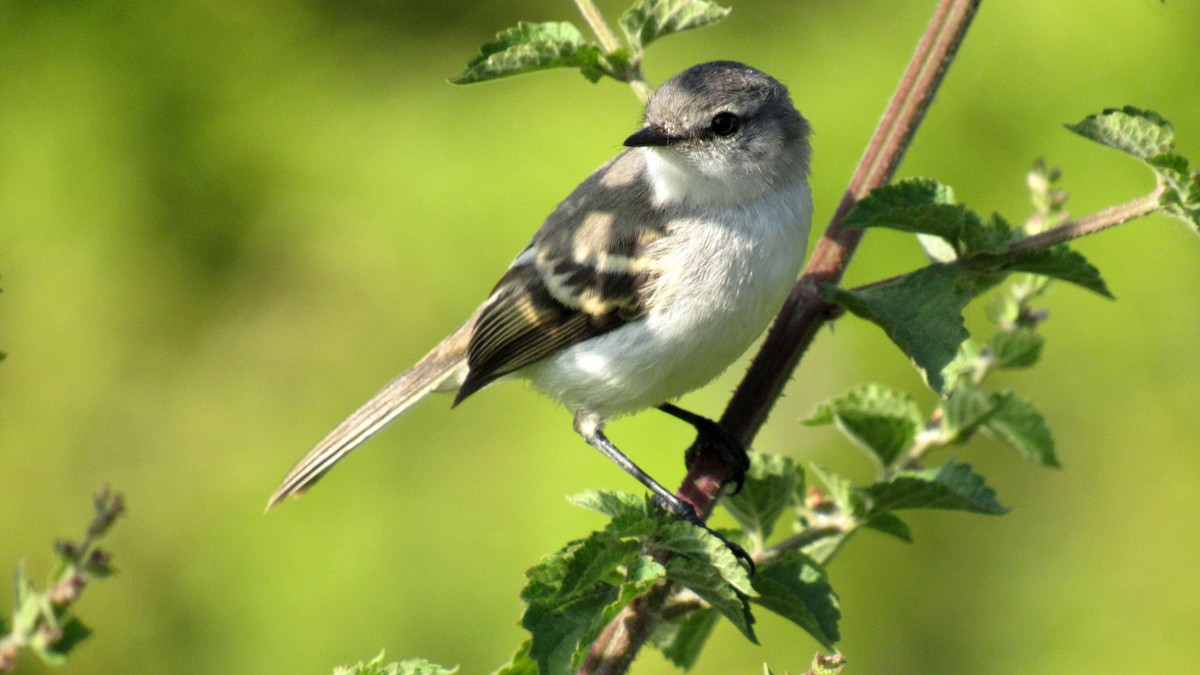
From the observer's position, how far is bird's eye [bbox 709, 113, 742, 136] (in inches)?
102

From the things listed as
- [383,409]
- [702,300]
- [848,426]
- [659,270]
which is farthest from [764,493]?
[383,409]

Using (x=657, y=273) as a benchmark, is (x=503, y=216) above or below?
above

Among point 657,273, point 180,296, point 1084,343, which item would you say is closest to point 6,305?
point 180,296

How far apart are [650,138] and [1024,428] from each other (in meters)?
0.91

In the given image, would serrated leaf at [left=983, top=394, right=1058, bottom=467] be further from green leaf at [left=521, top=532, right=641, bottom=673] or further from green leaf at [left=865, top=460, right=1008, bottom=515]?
green leaf at [left=521, top=532, right=641, bottom=673]

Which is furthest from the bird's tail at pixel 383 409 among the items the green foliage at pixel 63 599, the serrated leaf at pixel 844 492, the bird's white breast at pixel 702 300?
the green foliage at pixel 63 599

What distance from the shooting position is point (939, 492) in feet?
6.08

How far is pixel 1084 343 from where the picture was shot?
357 cm

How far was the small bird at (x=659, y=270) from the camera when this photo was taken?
2418 millimetres

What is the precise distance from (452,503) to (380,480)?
0.24 meters

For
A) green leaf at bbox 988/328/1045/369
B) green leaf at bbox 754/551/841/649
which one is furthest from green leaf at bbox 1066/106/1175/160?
green leaf at bbox 754/551/841/649

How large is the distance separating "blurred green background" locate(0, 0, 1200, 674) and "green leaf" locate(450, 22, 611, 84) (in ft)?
5.21

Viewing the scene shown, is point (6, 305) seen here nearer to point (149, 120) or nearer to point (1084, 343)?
point (149, 120)

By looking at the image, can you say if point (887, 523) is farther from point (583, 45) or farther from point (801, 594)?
point (583, 45)
